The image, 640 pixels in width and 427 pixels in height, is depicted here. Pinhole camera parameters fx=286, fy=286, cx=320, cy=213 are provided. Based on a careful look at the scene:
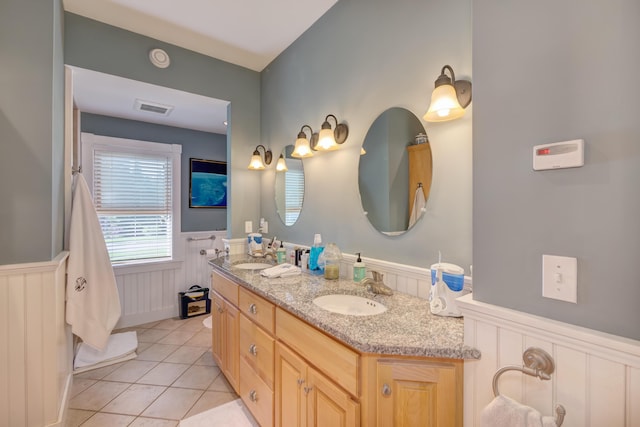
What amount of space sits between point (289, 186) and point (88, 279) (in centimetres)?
179

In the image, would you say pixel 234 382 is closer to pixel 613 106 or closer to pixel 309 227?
pixel 309 227

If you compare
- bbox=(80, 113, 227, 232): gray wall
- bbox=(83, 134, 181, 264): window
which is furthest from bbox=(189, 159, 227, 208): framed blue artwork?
bbox=(83, 134, 181, 264): window

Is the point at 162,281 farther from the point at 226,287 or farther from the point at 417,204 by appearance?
the point at 417,204

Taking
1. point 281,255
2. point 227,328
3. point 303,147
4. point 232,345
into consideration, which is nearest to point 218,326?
point 227,328

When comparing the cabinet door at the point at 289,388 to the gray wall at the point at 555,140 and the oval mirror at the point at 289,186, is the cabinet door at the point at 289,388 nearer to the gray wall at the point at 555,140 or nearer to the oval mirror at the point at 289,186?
the gray wall at the point at 555,140

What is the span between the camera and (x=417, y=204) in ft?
4.92

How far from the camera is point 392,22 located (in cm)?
163

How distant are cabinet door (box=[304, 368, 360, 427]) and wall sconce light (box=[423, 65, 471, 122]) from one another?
122 centimetres

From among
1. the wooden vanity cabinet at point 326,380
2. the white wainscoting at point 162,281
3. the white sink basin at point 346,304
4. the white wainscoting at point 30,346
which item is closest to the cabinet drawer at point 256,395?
the wooden vanity cabinet at point 326,380

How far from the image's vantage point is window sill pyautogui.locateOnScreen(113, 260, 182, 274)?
332cm

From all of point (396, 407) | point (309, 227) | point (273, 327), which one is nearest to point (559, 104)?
point (396, 407)

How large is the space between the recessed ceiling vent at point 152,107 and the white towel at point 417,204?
2.72m

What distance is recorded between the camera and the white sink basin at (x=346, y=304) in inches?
57.0

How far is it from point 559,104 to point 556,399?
785 millimetres
